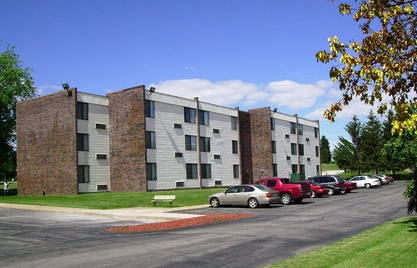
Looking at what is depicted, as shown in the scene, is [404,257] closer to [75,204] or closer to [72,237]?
[72,237]

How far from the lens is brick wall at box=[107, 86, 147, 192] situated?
122 feet

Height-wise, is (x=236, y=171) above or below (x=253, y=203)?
above

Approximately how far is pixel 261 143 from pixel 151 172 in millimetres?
20262

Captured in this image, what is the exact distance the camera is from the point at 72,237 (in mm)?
13656

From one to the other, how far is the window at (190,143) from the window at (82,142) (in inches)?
403

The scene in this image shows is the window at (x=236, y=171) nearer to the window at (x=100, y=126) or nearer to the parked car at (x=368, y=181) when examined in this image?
the parked car at (x=368, y=181)

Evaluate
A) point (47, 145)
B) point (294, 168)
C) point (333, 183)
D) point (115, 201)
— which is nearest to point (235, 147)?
point (294, 168)

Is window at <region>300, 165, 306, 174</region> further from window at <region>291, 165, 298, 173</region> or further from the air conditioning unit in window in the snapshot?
the air conditioning unit in window

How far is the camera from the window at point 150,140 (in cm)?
3800

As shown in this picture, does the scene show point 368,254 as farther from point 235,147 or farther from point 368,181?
point 368,181

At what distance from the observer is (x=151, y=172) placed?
3794cm

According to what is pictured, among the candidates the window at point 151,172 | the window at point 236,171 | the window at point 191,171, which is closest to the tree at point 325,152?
the window at point 236,171

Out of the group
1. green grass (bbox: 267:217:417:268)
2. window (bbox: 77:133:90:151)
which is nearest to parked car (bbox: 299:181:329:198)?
window (bbox: 77:133:90:151)

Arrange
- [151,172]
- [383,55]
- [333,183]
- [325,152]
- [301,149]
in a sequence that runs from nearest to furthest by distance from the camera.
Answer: [383,55] < [333,183] < [151,172] < [301,149] < [325,152]
